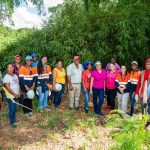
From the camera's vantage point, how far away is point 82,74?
935 cm

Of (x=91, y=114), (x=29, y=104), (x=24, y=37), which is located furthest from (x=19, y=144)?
(x=24, y=37)

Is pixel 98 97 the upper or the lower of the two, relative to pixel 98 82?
lower

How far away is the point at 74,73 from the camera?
9.28 m

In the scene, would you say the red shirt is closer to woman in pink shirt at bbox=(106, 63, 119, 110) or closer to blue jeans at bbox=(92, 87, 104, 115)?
blue jeans at bbox=(92, 87, 104, 115)

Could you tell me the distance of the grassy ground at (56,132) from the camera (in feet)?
22.9

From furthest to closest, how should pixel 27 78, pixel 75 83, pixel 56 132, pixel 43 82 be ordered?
pixel 75 83 < pixel 43 82 < pixel 27 78 < pixel 56 132

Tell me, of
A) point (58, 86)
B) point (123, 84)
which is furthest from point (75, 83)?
point (123, 84)

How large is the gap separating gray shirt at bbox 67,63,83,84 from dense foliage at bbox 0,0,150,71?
311 cm

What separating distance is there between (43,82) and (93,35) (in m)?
4.46

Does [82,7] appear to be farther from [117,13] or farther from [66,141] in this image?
[66,141]

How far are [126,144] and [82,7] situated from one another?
1100 centimetres

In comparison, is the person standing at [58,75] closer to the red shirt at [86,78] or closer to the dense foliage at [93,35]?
the red shirt at [86,78]

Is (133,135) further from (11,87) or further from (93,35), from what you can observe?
(93,35)

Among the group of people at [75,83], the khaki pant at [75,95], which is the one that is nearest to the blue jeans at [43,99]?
the group of people at [75,83]
